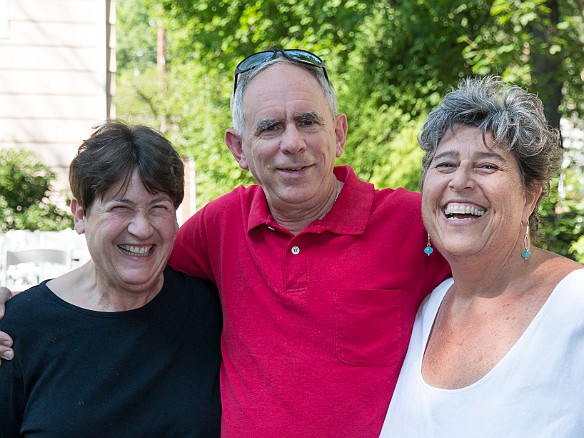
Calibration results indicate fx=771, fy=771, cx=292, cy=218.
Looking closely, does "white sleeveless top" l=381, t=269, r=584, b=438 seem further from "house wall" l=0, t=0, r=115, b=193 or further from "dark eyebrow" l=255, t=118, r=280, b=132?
"house wall" l=0, t=0, r=115, b=193

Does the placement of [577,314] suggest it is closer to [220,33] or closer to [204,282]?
[204,282]

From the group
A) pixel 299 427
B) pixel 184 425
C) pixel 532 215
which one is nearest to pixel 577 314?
pixel 532 215

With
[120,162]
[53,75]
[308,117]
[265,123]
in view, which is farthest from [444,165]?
[53,75]

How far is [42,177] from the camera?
29.4 feet

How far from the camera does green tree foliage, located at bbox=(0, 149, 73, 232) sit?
855cm

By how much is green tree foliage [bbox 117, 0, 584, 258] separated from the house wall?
1.09m

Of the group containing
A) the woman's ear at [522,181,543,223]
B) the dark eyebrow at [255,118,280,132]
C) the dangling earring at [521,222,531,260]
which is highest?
the dark eyebrow at [255,118,280,132]

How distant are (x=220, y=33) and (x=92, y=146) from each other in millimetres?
6869

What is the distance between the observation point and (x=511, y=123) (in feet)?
7.43

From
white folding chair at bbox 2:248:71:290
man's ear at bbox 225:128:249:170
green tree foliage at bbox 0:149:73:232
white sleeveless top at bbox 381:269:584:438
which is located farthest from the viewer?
green tree foliage at bbox 0:149:73:232

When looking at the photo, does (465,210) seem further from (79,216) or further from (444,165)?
(79,216)

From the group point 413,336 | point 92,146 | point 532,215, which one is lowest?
point 413,336

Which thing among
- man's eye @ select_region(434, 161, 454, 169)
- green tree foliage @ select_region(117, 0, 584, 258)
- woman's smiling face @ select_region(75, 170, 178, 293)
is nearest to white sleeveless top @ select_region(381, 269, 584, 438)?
man's eye @ select_region(434, 161, 454, 169)

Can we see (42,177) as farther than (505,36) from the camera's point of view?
Yes
